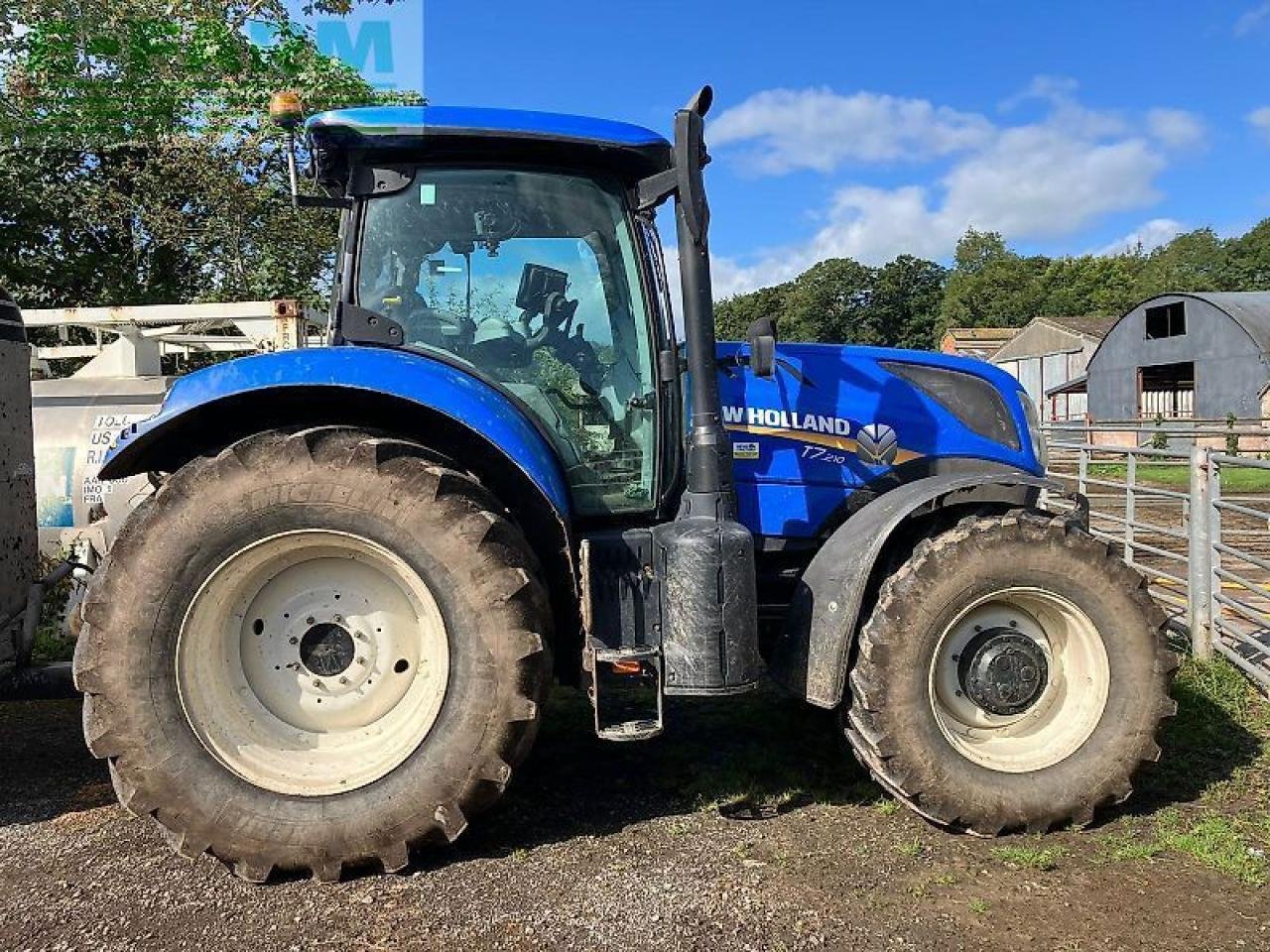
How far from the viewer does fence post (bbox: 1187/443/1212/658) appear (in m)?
5.56

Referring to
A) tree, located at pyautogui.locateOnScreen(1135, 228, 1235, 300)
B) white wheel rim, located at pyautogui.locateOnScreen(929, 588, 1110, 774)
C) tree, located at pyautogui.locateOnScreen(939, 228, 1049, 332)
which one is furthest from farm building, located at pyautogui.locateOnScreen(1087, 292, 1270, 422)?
tree, located at pyautogui.locateOnScreen(939, 228, 1049, 332)

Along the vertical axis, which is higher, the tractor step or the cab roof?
the cab roof

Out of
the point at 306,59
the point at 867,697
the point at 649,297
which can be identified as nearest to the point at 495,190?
the point at 649,297

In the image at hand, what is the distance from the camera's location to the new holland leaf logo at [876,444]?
4074mm

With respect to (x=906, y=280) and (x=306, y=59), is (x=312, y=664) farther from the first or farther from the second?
(x=906, y=280)

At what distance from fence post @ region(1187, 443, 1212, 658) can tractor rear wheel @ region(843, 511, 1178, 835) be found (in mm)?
2420

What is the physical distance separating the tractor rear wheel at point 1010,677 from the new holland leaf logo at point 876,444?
2.06 ft

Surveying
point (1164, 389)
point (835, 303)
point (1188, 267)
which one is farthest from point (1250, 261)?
point (1164, 389)

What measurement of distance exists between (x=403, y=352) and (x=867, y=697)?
6.69 ft

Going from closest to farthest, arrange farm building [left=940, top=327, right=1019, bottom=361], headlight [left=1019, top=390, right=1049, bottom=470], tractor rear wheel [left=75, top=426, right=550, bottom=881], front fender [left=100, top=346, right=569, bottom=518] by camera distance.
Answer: tractor rear wheel [left=75, top=426, right=550, bottom=881]
front fender [left=100, top=346, right=569, bottom=518]
headlight [left=1019, top=390, right=1049, bottom=470]
farm building [left=940, top=327, right=1019, bottom=361]

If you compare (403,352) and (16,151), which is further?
(16,151)

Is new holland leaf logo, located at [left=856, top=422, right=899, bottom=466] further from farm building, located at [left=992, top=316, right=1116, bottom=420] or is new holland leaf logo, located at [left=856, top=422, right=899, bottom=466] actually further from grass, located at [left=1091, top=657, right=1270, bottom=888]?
farm building, located at [left=992, top=316, right=1116, bottom=420]

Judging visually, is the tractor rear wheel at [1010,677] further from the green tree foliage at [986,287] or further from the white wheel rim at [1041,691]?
the green tree foliage at [986,287]

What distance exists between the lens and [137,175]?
11.7 metres
